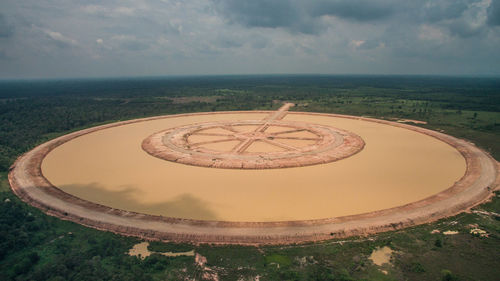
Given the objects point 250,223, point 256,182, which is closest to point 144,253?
point 250,223

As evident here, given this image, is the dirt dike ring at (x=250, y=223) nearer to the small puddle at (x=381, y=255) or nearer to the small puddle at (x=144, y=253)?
the small puddle at (x=144, y=253)

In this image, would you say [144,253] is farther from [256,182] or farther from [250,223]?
[256,182]

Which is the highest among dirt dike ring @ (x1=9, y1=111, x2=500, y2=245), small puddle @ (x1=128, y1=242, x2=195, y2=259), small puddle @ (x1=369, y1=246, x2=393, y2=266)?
dirt dike ring @ (x1=9, y1=111, x2=500, y2=245)

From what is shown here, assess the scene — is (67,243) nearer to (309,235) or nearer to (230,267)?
(230,267)

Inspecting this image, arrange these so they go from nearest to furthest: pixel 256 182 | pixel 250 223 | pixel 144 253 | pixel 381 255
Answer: pixel 381 255 < pixel 144 253 < pixel 250 223 < pixel 256 182

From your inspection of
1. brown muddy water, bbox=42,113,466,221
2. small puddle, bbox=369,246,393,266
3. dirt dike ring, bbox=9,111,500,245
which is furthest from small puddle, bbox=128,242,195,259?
small puddle, bbox=369,246,393,266

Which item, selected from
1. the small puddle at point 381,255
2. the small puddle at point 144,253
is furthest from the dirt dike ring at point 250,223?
the small puddle at point 381,255

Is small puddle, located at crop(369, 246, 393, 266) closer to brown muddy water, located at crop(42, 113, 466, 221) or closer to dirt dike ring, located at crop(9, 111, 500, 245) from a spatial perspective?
dirt dike ring, located at crop(9, 111, 500, 245)
